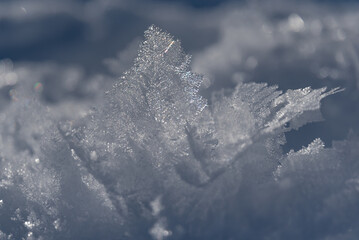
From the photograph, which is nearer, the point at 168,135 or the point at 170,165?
the point at 168,135

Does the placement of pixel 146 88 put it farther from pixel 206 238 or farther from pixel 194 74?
pixel 206 238

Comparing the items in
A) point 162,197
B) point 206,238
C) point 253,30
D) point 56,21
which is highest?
point 56,21

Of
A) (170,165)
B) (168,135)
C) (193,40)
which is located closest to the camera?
(193,40)

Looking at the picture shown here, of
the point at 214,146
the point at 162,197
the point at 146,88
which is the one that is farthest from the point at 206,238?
the point at 146,88

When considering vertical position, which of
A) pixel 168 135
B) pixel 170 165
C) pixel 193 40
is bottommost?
pixel 170 165

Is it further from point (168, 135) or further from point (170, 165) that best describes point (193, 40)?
point (170, 165)

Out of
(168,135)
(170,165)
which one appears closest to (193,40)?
(168,135)
